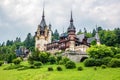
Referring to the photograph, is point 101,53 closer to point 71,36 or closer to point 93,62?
point 93,62

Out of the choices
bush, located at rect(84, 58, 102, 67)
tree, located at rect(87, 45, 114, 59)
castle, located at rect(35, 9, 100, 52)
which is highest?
castle, located at rect(35, 9, 100, 52)

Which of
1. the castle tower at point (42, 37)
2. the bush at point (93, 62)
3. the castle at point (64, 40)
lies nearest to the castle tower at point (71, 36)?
the castle at point (64, 40)

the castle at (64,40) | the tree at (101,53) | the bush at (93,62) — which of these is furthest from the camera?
the castle at (64,40)

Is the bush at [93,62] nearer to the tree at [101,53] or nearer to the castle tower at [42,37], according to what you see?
the tree at [101,53]

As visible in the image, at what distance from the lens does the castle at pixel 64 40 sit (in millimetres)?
101938

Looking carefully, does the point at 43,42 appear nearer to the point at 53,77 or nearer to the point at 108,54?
the point at 108,54

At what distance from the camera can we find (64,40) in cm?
10638

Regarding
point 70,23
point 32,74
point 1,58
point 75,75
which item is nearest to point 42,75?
point 32,74

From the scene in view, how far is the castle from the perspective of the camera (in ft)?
334

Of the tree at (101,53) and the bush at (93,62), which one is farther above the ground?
the tree at (101,53)

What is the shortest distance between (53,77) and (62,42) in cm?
5030

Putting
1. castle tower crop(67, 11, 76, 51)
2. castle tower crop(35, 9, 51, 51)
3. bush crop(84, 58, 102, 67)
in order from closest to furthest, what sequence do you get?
bush crop(84, 58, 102, 67) < castle tower crop(67, 11, 76, 51) < castle tower crop(35, 9, 51, 51)

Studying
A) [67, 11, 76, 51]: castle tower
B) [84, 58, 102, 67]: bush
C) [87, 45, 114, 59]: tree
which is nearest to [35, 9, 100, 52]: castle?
Answer: [67, 11, 76, 51]: castle tower

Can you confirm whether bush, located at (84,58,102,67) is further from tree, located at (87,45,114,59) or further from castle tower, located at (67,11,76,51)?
castle tower, located at (67,11,76,51)
